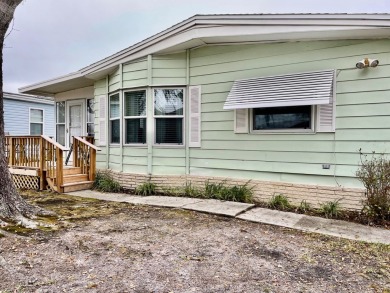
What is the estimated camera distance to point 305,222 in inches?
182

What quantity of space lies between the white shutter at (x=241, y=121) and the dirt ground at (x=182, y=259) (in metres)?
2.11

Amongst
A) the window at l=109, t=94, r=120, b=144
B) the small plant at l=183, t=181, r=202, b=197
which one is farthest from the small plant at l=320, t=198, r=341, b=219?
the window at l=109, t=94, r=120, b=144

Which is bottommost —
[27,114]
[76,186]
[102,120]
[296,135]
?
[76,186]

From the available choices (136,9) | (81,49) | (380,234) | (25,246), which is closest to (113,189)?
(25,246)

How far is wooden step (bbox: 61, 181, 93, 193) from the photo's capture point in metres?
7.04

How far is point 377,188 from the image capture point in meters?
4.53

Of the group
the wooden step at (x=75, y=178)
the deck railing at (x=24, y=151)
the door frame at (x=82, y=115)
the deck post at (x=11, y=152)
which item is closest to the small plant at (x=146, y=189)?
the wooden step at (x=75, y=178)

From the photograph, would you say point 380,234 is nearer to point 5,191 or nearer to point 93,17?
point 5,191

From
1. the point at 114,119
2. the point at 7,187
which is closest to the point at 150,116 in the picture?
the point at 114,119

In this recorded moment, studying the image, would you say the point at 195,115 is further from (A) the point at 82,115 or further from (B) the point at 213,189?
(A) the point at 82,115

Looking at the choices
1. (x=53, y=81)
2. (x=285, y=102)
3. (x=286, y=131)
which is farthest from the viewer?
(x=53, y=81)

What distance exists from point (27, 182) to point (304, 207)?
261 inches

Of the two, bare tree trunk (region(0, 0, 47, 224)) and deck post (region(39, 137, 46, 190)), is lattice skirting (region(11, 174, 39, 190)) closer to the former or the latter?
deck post (region(39, 137, 46, 190))

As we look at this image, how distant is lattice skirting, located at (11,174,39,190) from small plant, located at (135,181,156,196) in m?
2.69
